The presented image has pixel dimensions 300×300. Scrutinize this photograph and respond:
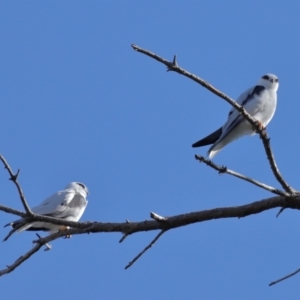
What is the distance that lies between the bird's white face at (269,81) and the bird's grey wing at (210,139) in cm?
145

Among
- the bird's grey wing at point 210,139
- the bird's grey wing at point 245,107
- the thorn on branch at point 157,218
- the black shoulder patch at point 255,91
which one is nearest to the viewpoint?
the thorn on branch at point 157,218

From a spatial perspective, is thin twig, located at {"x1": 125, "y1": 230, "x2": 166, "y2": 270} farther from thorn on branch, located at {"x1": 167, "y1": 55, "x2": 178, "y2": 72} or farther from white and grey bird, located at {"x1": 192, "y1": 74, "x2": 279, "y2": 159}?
white and grey bird, located at {"x1": 192, "y1": 74, "x2": 279, "y2": 159}

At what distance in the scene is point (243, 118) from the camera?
848cm

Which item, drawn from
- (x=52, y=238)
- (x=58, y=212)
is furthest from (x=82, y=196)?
(x=52, y=238)

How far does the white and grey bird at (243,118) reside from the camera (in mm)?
8500

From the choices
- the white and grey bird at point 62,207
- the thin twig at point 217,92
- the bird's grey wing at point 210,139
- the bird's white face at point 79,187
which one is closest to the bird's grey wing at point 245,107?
the bird's grey wing at point 210,139

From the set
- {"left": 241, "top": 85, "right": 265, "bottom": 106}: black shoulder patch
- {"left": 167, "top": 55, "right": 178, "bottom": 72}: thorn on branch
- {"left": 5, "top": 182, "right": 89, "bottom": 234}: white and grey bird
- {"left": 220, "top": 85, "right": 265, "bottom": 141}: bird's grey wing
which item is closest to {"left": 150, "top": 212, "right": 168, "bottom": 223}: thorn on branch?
{"left": 167, "top": 55, "right": 178, "bottom": 72}: thorn on branch

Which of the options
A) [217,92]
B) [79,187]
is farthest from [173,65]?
[79,187]

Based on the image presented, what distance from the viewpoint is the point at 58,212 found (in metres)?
9.05

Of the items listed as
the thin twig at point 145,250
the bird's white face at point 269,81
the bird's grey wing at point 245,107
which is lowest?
the thin twig at point 145,250

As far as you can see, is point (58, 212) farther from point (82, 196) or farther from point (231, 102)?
point (231, 102)

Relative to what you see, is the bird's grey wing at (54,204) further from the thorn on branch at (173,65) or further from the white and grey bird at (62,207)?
the thorn on branch at (173,65)

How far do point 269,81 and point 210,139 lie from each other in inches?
80.8

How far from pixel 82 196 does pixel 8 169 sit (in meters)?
6.18
